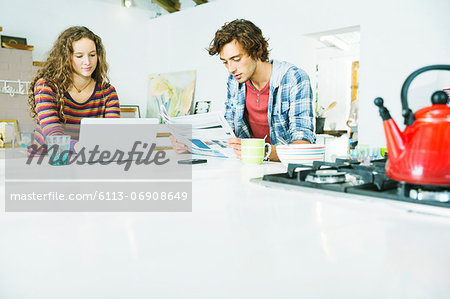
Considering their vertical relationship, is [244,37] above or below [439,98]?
above

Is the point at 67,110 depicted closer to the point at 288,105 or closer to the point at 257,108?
the point at 257,108

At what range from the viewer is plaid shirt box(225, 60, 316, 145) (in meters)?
1.85

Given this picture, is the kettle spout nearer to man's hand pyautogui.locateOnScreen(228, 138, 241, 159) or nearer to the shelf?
man's hand pyautogui.locateOnScreen(228, 138, 241, 159)

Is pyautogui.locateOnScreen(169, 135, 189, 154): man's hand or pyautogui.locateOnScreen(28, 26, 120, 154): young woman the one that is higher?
pyautogui.locateOnScreen(28, 26, 120, 154): young woman

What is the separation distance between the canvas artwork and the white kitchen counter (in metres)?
4.77

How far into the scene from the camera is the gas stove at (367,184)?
0.66 meters

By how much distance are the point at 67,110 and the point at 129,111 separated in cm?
368

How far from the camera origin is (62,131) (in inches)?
70.3

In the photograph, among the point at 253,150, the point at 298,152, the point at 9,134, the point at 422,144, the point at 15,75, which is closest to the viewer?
the point at 422,144

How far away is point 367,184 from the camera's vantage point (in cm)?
75

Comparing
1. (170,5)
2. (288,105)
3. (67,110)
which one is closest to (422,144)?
(288,105)

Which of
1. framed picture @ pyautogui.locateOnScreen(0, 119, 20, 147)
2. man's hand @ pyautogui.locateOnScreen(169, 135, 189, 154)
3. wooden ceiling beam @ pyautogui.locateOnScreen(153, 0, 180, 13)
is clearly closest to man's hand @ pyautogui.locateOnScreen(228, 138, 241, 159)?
man's hand @ pyautogui.locateOnScreen(169, 135, 189, 154)

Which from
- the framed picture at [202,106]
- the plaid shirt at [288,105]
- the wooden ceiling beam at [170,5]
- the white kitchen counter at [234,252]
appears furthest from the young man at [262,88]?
the wooden ceiling beam at [170,5]

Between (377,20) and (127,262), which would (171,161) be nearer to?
(127,262)
